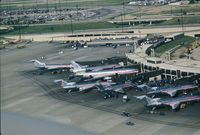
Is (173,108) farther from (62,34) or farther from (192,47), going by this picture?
(62,34)

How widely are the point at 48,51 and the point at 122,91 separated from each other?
1344 inches

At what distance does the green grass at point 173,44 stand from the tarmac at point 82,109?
8.93 meters

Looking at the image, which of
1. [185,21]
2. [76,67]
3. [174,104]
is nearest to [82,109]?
[174,104]

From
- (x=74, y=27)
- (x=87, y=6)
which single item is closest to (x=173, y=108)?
(x=74, y=27)

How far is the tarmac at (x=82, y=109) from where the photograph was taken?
3869cm

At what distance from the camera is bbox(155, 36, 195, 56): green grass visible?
6795 cm

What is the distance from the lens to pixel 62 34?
320 feet

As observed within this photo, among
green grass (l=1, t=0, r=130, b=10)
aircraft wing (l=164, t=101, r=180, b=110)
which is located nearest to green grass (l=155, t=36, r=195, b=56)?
aircraft wing (l=164, t=101, r=180, b=110)

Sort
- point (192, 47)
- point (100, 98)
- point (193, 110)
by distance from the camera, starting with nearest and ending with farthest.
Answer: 1. point (193, 110)
2. point (100, 98)
3. point (192, 47)

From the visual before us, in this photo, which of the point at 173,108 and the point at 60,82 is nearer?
the point at 173,108

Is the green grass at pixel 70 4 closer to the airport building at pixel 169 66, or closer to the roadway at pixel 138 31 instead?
the roadway at pixel 138 31

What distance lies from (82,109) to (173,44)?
101 feet

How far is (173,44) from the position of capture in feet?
239

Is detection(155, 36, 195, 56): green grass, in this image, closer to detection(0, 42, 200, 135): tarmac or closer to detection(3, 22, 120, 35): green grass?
detection(0, 42, 200, 135): tarmac
